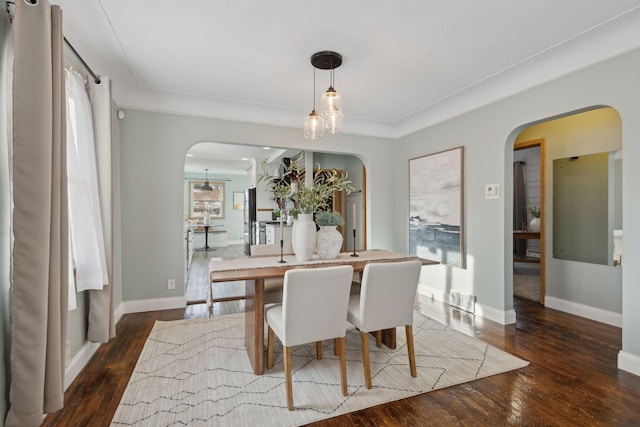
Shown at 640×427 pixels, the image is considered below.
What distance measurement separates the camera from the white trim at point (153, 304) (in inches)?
143

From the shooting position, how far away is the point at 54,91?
5.13 ft

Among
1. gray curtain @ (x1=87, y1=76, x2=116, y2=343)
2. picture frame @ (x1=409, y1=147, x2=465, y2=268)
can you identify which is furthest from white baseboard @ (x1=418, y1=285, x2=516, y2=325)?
gray curtain @ (x1=87, y1=76, x2=116, y2=343)

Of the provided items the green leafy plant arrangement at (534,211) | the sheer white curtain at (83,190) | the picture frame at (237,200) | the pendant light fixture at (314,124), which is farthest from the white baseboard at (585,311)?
the picture frame at (237,200)

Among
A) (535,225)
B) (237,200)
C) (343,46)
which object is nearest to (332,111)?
(343,46)

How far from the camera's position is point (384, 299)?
2162 millimetres

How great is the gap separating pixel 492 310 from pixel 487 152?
1.72 m

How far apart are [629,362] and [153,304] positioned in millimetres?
4397

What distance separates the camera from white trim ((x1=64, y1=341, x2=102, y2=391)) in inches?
83.6

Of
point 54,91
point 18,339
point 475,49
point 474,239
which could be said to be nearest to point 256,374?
point 18,339

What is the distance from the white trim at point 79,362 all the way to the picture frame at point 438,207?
3.76 metres

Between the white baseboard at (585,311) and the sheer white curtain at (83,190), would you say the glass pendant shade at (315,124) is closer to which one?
the sheer white curtain at (83,190)

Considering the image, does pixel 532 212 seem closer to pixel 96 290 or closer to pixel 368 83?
pixel 368 83

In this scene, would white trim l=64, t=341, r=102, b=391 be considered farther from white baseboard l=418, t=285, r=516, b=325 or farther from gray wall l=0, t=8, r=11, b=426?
white baseboard l=418, t=285, r=516, b=325

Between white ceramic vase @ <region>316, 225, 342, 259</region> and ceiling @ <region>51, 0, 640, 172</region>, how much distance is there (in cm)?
150
